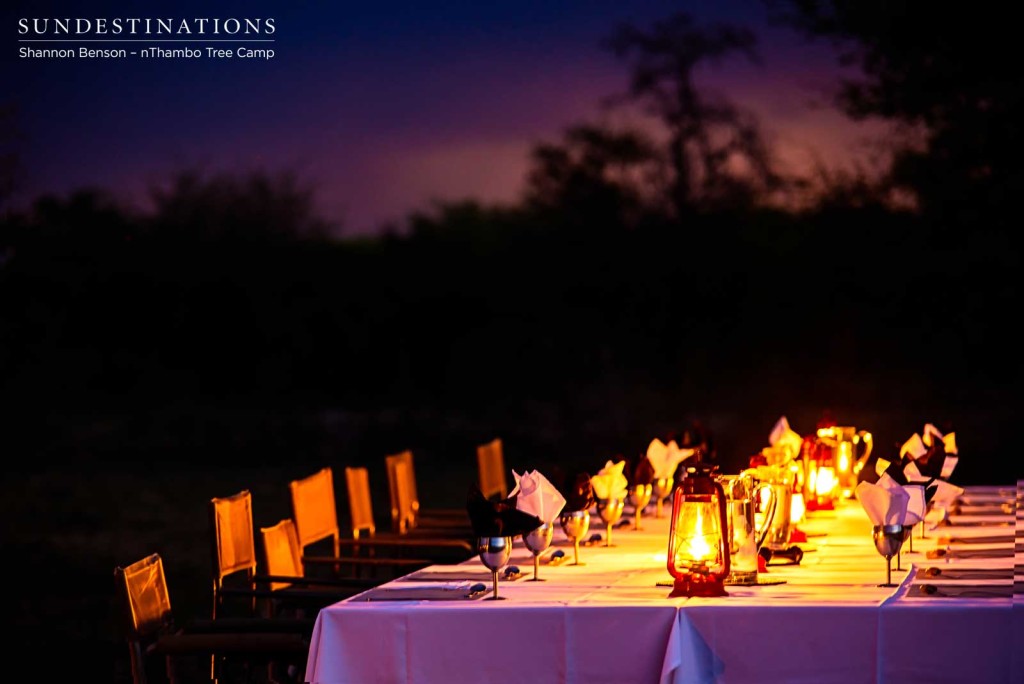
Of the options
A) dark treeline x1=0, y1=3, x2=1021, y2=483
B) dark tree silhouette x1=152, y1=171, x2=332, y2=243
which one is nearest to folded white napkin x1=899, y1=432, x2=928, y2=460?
dark treeline x1=0, y1=3, x2=1021, y2=483

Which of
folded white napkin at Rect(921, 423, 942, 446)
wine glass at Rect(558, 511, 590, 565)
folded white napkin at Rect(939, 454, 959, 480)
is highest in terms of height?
folded white napkin at Rect(921, 423, 942, 446)

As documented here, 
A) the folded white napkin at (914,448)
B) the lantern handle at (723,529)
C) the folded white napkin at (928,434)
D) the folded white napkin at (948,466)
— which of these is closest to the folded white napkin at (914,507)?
the lantern handle at (723,529)

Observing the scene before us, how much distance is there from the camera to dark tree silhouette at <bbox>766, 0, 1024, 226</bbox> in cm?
1134

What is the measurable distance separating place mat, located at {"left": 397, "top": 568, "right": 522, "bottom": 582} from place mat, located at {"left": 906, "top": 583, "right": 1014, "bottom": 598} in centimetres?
91

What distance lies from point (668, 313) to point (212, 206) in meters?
3.74

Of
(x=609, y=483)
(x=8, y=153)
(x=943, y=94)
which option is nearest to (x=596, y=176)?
(x=943, y=94)

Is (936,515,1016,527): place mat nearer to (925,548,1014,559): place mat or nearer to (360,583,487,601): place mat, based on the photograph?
(925,548,1014,559): place mat

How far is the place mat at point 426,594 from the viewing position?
315cm

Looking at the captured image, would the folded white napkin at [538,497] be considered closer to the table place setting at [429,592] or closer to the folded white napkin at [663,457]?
the table place setting at [429,592]

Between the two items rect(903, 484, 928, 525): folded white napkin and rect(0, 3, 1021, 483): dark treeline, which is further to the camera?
rect(0, 3, 1021, 483): dark treeline

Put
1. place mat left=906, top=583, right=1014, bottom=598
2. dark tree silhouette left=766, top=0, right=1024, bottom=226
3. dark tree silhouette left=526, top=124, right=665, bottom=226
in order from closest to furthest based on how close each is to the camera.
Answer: place mat left=906, top=583, right=1014, bottom=598 → dark tree silhouette left=766, top=0, right=1024, bottom=226 → dark tree silhouette left=526, top=124, right=665, bottom=226

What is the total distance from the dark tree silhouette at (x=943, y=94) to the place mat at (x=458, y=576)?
8454 millimetres

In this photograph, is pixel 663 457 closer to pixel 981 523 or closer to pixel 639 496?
pixel 639 496

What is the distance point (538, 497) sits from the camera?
3510 millimetres
